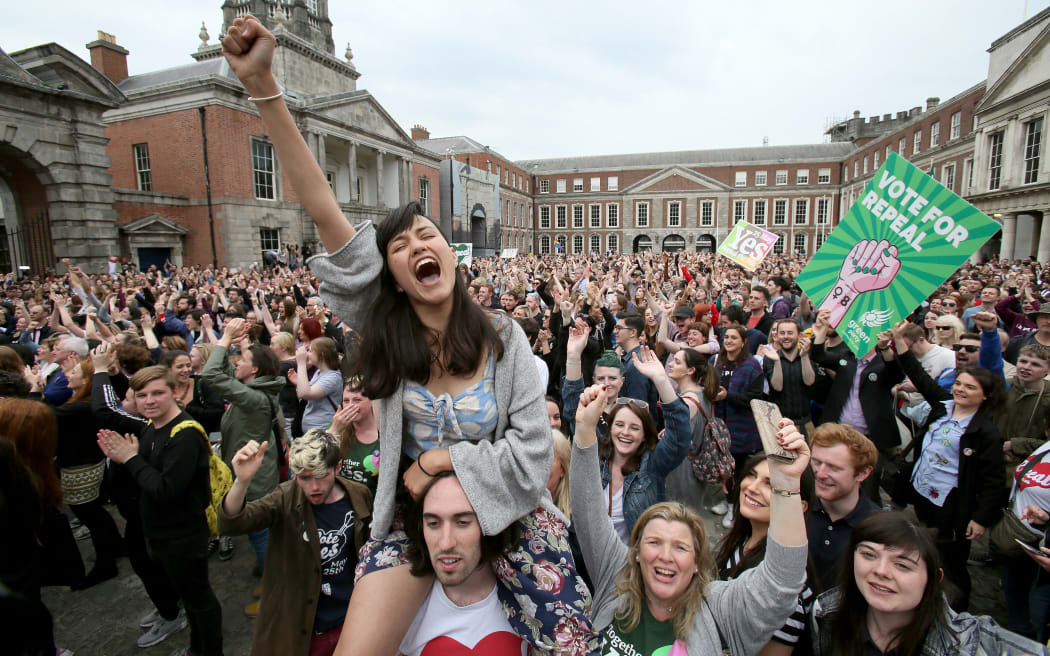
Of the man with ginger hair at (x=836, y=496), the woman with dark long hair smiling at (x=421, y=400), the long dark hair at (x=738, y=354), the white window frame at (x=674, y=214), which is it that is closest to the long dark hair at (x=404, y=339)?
the woman with dark long hair smiling at (x=421, y=400)

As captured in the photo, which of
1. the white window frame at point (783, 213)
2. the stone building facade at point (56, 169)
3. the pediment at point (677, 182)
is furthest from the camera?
the pediment at point (677, 182)

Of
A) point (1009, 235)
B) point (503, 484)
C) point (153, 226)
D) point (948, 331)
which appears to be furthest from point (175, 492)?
point (1009, 235)

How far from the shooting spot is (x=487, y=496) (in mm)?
1515

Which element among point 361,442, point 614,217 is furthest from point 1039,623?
point 614,217

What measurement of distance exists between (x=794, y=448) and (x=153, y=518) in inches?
137

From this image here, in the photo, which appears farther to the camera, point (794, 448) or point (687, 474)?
point (687, 474)

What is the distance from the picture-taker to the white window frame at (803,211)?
5244cm

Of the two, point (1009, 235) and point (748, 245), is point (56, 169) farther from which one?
point (1009, 235)

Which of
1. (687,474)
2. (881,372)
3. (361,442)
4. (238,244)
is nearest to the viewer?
(361,442)

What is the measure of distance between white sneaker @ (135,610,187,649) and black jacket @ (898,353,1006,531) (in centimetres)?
543

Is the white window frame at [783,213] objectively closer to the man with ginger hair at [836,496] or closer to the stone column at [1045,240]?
the stone column at [1045,240]

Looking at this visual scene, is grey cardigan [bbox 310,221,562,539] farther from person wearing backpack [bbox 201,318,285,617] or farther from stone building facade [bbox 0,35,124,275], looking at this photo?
stone building facade [bbox 0,35,124,275]

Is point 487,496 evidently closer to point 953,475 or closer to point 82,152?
point 953,475

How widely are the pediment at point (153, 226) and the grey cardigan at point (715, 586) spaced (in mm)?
22209
